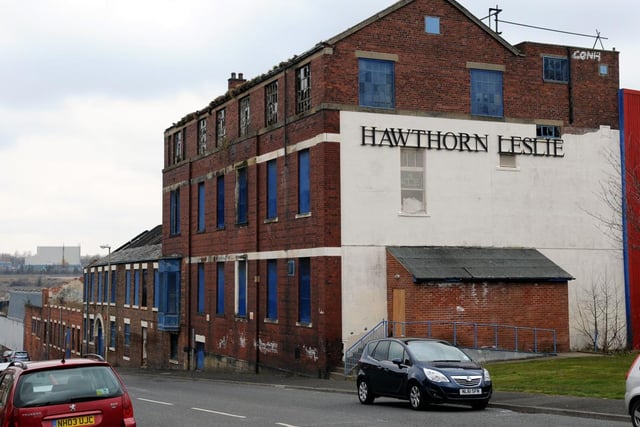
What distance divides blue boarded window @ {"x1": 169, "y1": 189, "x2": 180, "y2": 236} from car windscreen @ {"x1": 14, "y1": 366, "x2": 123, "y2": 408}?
35.0 m

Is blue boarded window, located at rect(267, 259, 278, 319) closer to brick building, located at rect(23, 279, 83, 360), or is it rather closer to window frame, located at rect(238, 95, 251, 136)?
window frame, located at rect(238, 95, 251, 136)

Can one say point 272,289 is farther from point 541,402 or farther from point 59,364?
point 59,364

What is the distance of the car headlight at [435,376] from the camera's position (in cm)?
1752

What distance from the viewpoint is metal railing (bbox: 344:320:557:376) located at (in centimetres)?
2848

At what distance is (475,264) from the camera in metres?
30.1

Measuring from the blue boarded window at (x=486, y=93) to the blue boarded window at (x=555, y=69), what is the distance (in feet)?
7.04

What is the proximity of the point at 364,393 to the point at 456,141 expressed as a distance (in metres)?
14.1

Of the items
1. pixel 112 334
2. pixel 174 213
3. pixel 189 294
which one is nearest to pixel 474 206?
pixel 189 294

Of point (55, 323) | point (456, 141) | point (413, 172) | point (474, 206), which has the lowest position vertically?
point (55, 323)

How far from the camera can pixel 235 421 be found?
16.6 metres

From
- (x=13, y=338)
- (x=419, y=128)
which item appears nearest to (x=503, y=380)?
(x=419, y=128)

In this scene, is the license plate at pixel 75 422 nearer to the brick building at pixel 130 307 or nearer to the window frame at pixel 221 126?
the window frame at pixel 221 126

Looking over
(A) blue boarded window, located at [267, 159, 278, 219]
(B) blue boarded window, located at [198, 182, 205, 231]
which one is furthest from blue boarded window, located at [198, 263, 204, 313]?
(A) blue boarded window, located at [267, 159, 278, 219]

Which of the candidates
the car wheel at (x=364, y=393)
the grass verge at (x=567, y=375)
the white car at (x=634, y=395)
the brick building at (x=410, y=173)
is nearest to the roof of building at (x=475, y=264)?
the brick building at (x=410, y=173)
